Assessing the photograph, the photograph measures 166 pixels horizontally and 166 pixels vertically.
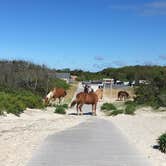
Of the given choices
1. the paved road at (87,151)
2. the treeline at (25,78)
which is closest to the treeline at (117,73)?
the treeline at (25,78)

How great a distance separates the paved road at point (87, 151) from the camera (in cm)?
1278

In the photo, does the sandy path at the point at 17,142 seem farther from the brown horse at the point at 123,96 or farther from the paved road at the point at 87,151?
the brown horse at the point at 123,96

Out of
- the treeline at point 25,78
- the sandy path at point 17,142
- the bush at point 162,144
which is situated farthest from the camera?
the treeline at point 25,78

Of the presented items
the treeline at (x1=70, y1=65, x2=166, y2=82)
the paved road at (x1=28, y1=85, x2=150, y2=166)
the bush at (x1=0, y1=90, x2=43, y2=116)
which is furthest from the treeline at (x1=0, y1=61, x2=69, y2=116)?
the treeline at (x1=70, y1=65, x2=166, y2=82)

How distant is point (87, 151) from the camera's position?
48.1ft

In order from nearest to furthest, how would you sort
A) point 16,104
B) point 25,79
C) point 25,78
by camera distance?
point 16,104
point 25,79
point 25,78

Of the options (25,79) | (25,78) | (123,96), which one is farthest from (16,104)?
(123,96)

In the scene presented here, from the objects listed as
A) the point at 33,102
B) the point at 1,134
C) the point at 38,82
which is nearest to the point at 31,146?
the point at 1,134

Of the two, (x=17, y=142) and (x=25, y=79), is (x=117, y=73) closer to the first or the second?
(x=25, y=79)

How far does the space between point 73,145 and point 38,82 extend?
130ft

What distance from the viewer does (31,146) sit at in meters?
16.0

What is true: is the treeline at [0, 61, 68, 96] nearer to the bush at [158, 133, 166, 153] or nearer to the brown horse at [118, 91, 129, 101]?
the brown horse at [118, 91, 129, 101]

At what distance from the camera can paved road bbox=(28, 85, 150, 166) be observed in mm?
12781

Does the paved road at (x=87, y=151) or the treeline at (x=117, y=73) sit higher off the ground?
the treeline at (x=117, y=73)
